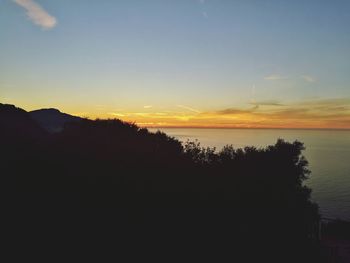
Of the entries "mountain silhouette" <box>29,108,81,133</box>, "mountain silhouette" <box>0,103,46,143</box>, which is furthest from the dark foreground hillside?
"mountain silhouette" <box>29,108,81,133</box>

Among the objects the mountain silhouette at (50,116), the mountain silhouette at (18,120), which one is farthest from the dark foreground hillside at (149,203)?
the mountain silhouette at (50,116)

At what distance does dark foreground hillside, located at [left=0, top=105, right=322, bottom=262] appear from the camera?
62.7ft

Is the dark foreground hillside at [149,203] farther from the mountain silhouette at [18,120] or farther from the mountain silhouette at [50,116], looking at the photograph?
the mountain silhouette at [50,116]

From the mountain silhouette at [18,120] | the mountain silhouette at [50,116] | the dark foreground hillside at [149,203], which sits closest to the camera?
the dark foreground hillside at [149,203]

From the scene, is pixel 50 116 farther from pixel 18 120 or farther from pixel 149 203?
pixel 149 203

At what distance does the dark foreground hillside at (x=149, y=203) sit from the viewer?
1912 cm

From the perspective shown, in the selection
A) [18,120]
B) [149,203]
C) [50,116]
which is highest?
[50,116]

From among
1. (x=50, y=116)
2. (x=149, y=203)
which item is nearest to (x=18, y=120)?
(x=149, y=203)

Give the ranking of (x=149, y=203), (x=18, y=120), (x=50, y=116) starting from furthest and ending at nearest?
(x=50, y=116)
(x=18, y=120)
(x=149, y=203)

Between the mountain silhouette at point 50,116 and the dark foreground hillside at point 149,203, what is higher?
the mountain silhouette at point 50,116

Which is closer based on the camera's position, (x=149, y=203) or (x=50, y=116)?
(x=149, y=203)

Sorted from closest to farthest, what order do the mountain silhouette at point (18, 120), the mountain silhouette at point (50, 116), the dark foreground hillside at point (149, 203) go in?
the dark foreground hillside at point (149, 203) < the mountain silhouette at point (18, 120) < the mountain silhouette at point (50, 116)

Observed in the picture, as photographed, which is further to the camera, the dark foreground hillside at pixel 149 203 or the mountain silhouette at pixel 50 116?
the mountain silhouette at pixel 50 116

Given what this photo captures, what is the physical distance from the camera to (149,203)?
74.0 feet
